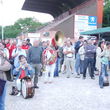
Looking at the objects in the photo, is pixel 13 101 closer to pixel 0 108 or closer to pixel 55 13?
pixel 0 108

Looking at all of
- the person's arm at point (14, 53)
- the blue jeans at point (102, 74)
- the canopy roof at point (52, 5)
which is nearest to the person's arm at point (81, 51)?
the blue jeans at point (102, 74)

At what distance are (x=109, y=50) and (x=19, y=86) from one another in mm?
4015

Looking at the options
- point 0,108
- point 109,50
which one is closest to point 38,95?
point 0,108

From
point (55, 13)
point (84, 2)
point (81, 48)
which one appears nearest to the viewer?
point (81, 48)

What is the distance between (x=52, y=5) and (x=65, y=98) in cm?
4529

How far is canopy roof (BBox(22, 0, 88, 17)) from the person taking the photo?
40156 millimetres

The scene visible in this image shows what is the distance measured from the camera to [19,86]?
7.44m

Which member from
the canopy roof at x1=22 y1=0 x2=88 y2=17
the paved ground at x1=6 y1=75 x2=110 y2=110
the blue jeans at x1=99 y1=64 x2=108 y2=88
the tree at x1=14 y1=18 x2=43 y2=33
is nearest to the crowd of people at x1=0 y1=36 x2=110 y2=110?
the blue jeans at x1=99 y1=64 x2=108 y2=88

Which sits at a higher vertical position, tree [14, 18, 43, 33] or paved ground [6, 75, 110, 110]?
tree [14, 18, 43, 33]

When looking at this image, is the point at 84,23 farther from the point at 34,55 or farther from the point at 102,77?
the point at 34,55

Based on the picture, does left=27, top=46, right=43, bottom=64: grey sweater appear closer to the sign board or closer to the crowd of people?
the crowd of people

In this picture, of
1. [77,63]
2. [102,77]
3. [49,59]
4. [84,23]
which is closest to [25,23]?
[84,23]

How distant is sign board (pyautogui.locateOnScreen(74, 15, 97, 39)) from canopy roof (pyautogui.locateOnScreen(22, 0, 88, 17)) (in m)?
6.26

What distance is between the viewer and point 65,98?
23.4 feet
